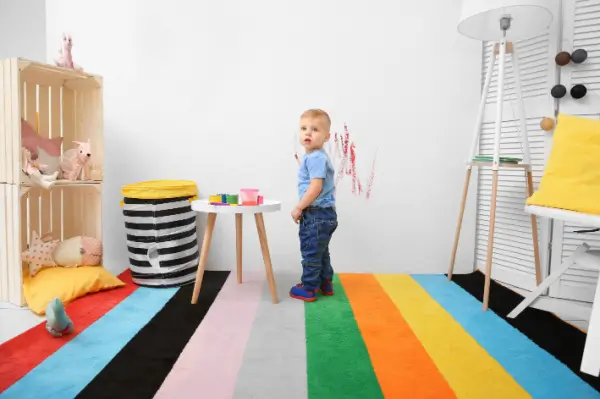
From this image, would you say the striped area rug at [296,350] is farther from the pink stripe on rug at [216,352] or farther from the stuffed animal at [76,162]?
the stuffed animal at [76,162]

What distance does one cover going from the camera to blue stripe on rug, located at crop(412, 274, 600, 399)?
4.09 feet

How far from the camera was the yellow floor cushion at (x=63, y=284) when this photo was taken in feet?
6.14

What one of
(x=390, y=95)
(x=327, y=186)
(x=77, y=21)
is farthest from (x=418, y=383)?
(x=77, y=21)

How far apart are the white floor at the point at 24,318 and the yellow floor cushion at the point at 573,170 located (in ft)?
1.80

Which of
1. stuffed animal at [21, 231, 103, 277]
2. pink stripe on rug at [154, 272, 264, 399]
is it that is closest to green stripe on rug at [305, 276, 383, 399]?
pink stripe on rug at [154, 272, 264, 399]

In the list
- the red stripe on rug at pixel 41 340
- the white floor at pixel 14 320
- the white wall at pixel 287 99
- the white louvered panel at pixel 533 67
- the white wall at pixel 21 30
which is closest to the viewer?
the red stripe on rug at pixel 41 340

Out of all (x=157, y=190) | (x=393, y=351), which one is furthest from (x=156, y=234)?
(x=393, y=351)

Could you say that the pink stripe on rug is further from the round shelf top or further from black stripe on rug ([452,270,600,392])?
black stripe on rug ([452,270,600,392])

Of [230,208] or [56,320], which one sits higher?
[230,208]

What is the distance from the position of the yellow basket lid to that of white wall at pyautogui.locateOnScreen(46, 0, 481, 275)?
0.23m

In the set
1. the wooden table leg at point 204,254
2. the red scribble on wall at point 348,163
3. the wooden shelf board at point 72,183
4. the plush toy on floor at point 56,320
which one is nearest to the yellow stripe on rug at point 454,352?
the red scribble on wall at point 348,163

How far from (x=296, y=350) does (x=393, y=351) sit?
13.1 inches

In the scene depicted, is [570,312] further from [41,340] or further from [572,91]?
[41,340]

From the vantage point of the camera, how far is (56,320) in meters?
1.52
